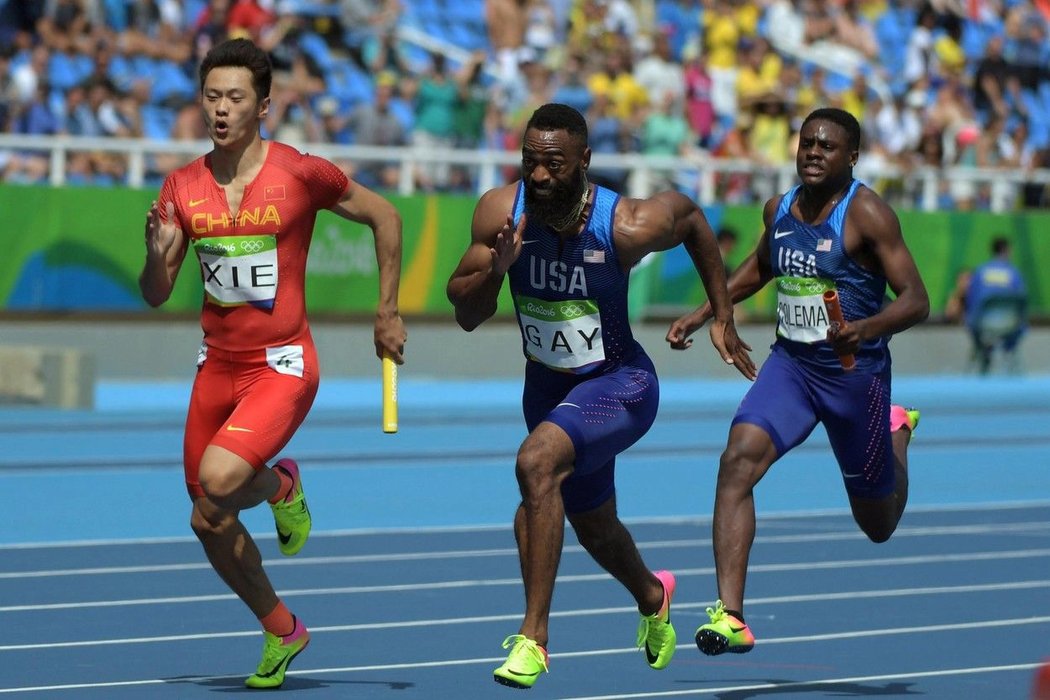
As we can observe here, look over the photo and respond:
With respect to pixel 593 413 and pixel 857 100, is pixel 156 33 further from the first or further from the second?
pixel 593 413

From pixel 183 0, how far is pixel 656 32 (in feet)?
22.3

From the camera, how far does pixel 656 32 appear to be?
28.0 meters

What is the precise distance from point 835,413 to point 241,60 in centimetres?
280

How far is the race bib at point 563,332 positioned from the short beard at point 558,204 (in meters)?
0.29

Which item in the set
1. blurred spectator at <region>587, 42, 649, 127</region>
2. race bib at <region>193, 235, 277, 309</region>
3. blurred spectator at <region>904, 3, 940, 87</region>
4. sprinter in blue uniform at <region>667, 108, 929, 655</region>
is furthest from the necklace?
blurred spectator at <region>904, 3, 940, 87</region>

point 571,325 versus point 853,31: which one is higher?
point 853,31

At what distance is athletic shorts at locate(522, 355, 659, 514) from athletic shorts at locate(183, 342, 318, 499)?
844 mm

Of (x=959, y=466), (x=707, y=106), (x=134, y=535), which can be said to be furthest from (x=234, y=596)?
(x=707, y=106)

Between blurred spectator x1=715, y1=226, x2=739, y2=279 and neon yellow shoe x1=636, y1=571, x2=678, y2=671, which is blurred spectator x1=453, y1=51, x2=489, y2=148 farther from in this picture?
neon yellow shoe x1=636, y1=571, x2=678, y2=671

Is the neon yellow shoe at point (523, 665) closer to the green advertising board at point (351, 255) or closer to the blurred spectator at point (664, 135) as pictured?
the green advertising board at point (351, 255)

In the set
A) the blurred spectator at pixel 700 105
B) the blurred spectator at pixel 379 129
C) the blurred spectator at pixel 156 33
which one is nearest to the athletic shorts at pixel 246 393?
the blurred spectator at pixel 379 129

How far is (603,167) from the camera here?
23797mm

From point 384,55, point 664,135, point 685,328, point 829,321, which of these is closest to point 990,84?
point 664,135

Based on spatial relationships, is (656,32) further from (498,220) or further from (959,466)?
(498,220)
